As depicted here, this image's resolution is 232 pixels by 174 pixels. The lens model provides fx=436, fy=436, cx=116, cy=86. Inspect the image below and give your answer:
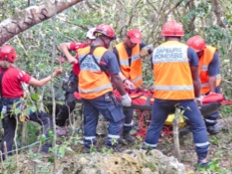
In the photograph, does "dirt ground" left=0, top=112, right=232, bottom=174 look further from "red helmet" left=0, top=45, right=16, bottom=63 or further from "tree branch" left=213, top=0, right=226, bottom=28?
"tree branch" left=213, top=0, right=226, bottom=28

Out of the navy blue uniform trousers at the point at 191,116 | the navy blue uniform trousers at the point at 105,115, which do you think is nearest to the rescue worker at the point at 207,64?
the navy blue uniform trousers at the point at 191,116

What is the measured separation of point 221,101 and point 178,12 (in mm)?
2534

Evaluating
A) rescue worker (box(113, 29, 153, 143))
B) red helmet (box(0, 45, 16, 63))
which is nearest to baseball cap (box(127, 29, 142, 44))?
rescue worker (box(113, 29, 153, 143))

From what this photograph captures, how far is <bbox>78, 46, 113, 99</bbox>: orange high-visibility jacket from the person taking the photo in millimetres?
5547

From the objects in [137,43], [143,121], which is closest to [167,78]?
[137,43]

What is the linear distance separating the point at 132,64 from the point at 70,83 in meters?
1.00

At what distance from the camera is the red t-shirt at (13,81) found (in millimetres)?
5800

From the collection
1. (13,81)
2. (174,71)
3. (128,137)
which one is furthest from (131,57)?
(13,81)

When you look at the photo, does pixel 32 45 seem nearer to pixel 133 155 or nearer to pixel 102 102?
pixel 102 102

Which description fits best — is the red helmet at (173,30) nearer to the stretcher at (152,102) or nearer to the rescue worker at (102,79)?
the rescue worker at (102,79)

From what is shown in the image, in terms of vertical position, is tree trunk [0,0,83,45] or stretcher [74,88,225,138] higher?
tree trunk [0,0,83,45]

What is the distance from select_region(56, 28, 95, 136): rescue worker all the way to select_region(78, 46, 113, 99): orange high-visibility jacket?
362 millimetres

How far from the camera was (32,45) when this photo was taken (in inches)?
303

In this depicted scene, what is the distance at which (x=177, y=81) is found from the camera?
506 centimetres
